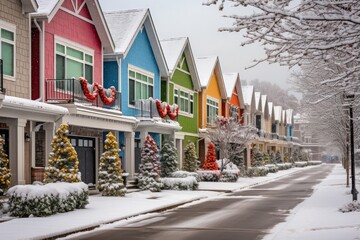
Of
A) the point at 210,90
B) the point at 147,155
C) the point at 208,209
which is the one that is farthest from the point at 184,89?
the point at 208,209

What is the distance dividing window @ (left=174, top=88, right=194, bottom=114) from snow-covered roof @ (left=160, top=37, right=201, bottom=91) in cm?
136

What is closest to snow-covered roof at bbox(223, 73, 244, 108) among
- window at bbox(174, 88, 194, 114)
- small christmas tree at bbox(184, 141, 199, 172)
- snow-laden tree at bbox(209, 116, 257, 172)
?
snow-laden tree at bbox(209, 116, 257, 172)

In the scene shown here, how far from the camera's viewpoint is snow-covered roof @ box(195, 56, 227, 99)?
43406mm

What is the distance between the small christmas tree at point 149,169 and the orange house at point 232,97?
23972 millimetres

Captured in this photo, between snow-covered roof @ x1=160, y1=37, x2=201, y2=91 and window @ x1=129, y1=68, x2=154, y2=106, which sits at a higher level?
snow-covered roof @ x1=160, y1=37, x2=201, y2=91

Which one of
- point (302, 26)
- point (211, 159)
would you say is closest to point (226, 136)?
point (211, 159)

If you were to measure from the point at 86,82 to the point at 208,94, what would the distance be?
2363 cm

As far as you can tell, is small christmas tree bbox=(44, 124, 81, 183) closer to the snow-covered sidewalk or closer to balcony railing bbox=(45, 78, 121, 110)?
balcony railing bbox=(45, 78, 121, 110)

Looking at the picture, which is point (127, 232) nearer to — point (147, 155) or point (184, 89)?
point (147, 155)

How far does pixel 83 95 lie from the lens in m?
23.5

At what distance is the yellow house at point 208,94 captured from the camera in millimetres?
42938

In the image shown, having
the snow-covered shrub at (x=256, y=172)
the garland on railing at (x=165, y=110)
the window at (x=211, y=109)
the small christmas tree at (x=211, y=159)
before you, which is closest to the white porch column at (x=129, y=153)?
the garland on railing at (x=165, y=110)

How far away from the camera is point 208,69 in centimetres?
4469

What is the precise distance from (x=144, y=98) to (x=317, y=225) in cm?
1850
